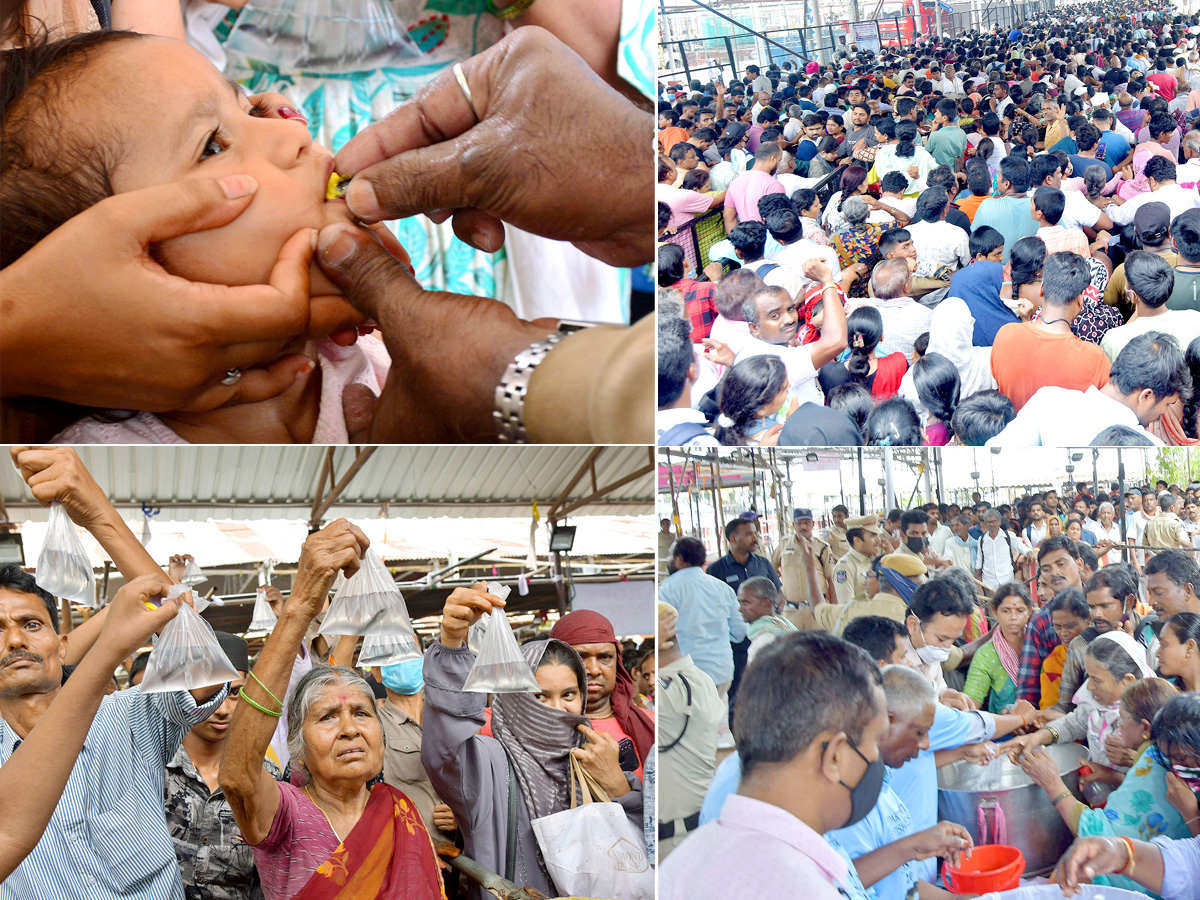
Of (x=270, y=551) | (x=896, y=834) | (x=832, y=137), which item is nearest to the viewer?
(x=270, y=551)

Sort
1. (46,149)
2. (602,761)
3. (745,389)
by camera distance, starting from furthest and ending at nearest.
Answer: (745,389)
(602,761)
(46,149)

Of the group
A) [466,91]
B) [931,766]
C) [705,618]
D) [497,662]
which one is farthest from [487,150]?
[931,766]

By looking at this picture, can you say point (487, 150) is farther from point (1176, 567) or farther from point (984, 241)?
point (1176, 567)

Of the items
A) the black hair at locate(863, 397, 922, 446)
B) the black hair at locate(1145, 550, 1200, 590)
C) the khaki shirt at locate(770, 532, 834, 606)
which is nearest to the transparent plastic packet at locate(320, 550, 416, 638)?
the khaki shirt at locate(770, 532, 834, 606)

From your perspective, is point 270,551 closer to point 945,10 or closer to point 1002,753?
point 1002,753

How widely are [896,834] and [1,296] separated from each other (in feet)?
5.24

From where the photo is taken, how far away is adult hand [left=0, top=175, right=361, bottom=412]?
1.07 m

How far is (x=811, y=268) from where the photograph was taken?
166cm

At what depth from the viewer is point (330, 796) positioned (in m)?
1.40

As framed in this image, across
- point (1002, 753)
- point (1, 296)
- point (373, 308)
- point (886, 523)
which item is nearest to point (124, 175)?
point (1, 296)

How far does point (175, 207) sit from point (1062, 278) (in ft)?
4.90

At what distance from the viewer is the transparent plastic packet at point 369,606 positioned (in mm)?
1386

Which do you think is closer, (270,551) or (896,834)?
(270,551)

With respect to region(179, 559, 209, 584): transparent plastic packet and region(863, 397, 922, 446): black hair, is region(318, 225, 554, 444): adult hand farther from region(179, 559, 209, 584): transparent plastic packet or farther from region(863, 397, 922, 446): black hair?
region(863, 397, 922, 446): black hair
